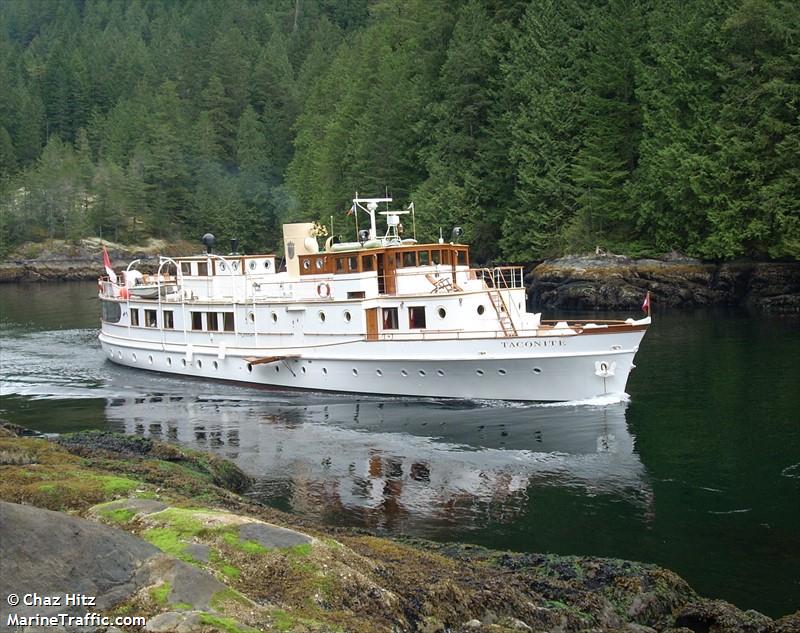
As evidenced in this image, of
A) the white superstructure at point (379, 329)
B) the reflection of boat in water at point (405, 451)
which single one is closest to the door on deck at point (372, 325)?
the white superstructure at point (379, 329)

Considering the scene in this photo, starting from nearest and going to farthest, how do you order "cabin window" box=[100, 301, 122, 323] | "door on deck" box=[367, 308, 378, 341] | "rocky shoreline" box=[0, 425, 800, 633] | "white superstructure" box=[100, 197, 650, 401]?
"rocky shoreline" box=[0, 425, 800, 633] < "white superstructure" box=[100, 197, 650, 401] < "door on deck" box=[367, 308, 378, 341] < "cabin window" box=[100, 301, 122, 323]

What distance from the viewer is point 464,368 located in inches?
1211

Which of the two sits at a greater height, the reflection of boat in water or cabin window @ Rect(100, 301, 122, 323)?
cabin window @ Rect(100, 301, 122, 323)

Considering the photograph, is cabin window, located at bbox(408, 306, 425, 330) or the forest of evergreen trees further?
the forest of evergreen trees

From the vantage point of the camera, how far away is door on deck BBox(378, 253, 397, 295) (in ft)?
108

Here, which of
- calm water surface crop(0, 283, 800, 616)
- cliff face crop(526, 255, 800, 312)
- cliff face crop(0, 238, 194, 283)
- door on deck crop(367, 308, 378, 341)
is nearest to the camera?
calm water surface crop(0, 283, 800, 616)

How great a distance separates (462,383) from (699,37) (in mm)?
35761

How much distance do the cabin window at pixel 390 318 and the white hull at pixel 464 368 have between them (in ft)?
3.26

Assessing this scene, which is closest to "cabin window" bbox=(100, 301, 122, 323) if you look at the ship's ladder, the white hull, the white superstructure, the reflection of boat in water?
the white superstructure

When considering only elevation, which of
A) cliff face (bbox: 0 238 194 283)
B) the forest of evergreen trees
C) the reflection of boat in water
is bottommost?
the reflection of boat in water

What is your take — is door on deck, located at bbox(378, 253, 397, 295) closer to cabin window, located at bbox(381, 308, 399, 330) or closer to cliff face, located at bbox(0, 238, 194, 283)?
cabin window, located at bbox(381, 308, 399, 330)

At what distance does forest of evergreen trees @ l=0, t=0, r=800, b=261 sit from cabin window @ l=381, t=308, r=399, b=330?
27539 mm

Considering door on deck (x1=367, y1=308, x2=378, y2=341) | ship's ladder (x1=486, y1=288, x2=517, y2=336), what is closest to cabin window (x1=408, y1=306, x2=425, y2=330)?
door on deck (x1=367, y1=308, x2=378, y2=341)

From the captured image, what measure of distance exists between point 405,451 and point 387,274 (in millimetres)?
9133
